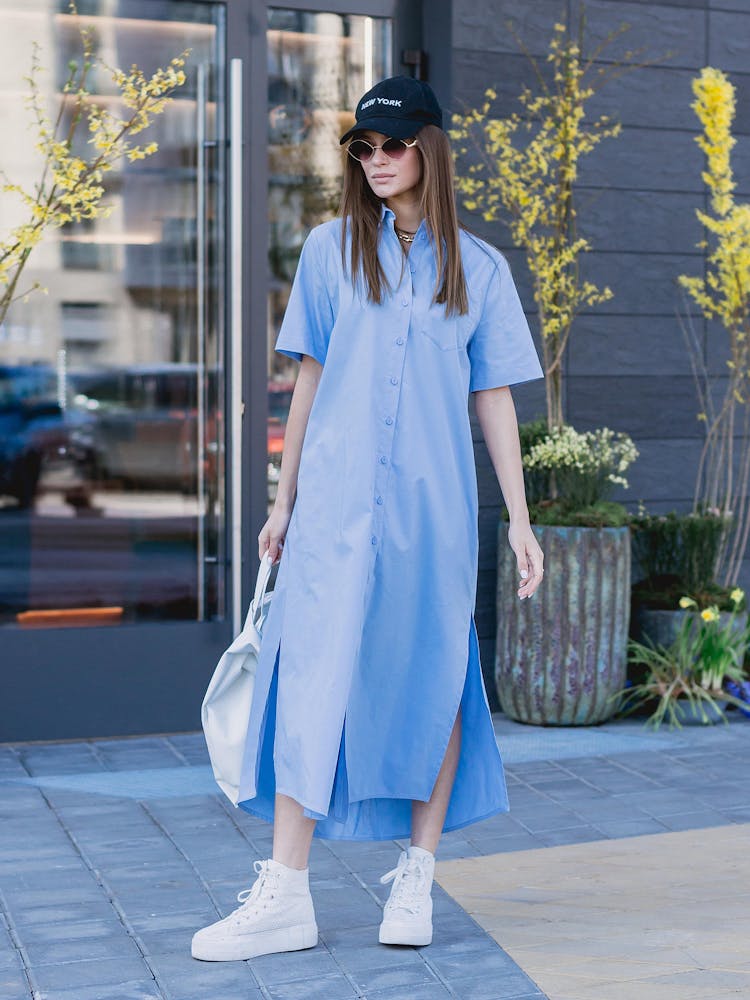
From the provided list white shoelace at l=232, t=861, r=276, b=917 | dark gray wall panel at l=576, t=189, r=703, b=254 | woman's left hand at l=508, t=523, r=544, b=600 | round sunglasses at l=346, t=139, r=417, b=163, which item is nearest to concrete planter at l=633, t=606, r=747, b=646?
dark gray wall panel at l=576, t=189, r=703, b=254

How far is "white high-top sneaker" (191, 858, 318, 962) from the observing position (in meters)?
3.04

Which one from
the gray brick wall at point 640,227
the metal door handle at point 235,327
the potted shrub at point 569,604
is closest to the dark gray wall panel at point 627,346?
the gray brick wall at point 640,227

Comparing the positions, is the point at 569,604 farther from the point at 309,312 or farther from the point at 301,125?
the point at 309,312

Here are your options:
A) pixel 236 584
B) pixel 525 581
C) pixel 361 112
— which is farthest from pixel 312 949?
pixel 236 584

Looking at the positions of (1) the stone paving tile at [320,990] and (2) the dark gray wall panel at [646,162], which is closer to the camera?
(1) the stone paving tile at [320,990]

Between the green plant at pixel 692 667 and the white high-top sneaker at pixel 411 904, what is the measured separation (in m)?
2.43

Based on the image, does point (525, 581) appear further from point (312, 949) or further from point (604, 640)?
point (604, 640)

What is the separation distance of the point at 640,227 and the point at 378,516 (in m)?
3.35

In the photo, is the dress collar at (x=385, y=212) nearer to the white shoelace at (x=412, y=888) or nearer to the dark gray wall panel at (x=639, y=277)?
the white shoelace at (x=412, y=888)

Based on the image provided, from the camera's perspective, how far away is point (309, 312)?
3.10 metres

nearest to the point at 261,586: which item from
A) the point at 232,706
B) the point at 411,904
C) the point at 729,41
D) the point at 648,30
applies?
the point at 232,706

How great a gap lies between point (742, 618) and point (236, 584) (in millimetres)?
1939

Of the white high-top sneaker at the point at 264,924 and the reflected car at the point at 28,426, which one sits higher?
the reflected car at the point at 28,426

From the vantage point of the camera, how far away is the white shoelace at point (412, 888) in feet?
10.3
